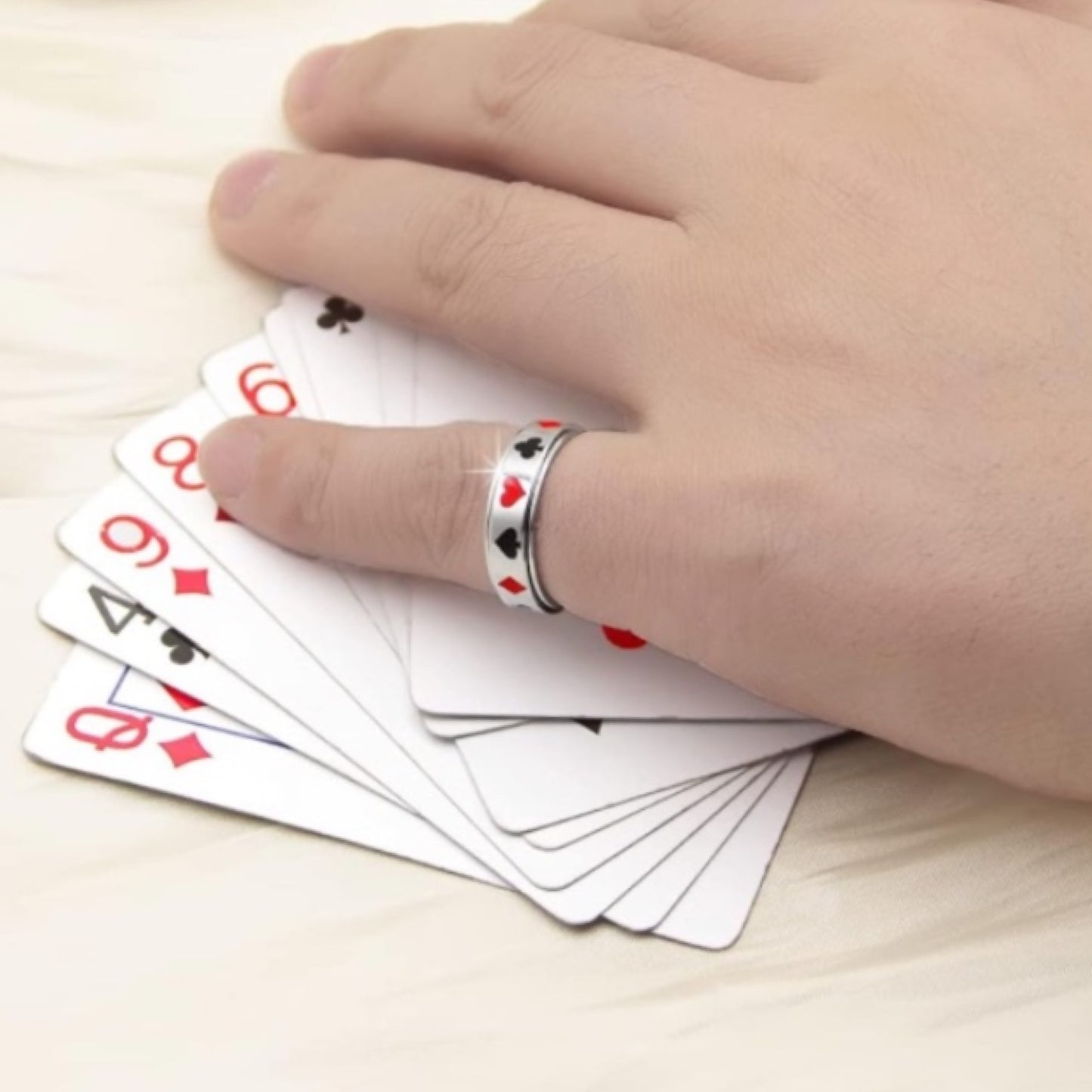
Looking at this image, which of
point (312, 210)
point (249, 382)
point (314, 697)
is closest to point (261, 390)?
point (249, 382)

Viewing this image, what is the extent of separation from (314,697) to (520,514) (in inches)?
6.2

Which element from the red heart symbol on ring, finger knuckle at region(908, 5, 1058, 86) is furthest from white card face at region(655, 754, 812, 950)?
finger knuckle at region(908, 5, 1058, 86)

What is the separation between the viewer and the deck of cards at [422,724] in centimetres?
81

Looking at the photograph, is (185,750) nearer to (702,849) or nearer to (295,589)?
(295,589)

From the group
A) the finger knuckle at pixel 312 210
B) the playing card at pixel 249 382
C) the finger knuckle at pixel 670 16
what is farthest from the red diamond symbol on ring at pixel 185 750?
the finger knuckle at pixel 670 16

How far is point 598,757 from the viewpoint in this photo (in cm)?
83

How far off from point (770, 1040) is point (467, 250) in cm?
48

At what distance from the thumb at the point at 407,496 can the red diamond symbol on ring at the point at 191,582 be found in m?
0.04

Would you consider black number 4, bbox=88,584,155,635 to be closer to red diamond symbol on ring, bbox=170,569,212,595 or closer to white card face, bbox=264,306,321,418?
red diamond symbol on ring, bbox=170,569,212,595

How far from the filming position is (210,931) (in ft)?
2.63

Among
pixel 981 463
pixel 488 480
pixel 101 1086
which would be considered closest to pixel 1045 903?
pixel 981 463

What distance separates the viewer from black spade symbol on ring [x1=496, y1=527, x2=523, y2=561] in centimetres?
82

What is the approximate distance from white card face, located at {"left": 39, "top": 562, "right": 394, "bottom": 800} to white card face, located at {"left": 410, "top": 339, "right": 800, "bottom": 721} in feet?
0.22

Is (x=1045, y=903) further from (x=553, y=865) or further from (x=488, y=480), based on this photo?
(x=488, y=480)
